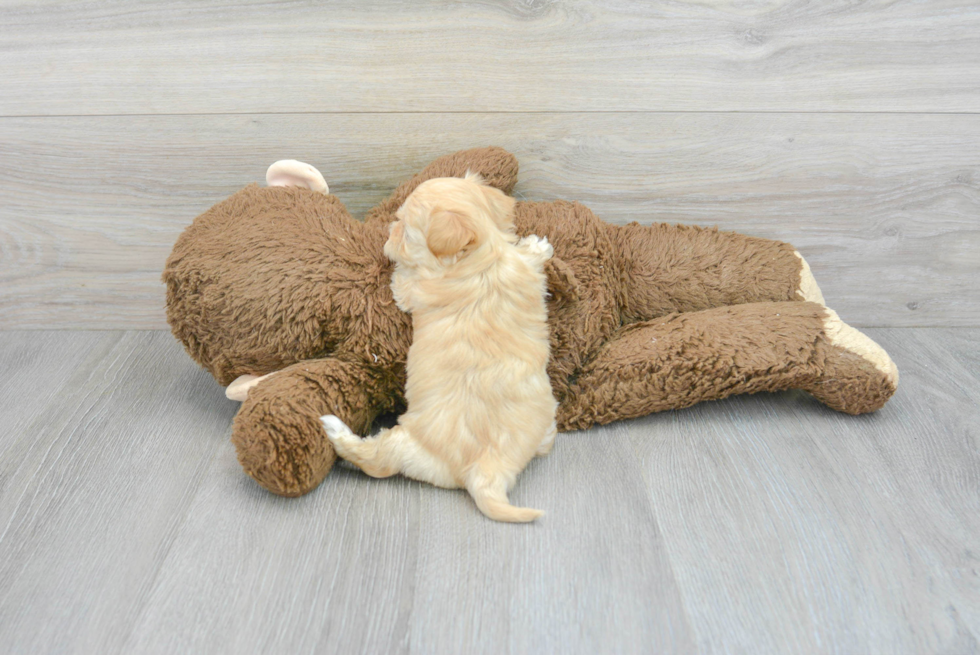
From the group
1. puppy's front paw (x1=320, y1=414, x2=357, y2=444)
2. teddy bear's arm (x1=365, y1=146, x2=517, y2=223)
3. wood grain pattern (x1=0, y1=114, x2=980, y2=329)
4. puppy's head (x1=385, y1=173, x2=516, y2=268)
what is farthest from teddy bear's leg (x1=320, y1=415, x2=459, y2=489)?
wood grain pattern (x1=0, y1=114, x2=980, y2=329)

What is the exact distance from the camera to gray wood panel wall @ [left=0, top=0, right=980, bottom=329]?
1.15m

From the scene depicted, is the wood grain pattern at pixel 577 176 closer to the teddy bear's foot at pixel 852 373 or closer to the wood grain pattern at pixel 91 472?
the wood grain pattern at pixel 91 472

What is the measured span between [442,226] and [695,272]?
48cm

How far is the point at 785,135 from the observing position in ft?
4.03

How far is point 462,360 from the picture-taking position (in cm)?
94

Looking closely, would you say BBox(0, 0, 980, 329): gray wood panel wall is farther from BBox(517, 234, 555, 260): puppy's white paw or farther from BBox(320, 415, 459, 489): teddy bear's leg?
BBox(320, 415, 459, 489): teddy bear's leg

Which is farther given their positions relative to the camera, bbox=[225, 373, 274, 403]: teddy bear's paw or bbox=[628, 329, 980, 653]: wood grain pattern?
bbox=[225, 373, 274, 403]: teddy bear's paw

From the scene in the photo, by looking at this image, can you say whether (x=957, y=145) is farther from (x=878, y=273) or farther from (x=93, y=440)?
(x=93, y=440)

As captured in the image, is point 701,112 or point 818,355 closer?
point 818,355

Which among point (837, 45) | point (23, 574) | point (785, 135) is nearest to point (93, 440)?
point (23, 574)

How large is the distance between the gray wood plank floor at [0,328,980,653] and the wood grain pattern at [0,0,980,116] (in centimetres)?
51

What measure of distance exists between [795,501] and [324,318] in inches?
26.4

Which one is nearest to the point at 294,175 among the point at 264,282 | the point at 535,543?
the point at 264,282

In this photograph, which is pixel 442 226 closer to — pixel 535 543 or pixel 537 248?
pixel 537 248
